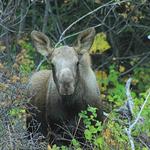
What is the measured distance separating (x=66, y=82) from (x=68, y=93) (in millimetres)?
195

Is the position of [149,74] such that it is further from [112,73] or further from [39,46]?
[39,46]

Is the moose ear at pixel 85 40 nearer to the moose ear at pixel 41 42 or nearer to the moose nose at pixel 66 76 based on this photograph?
the moose ear at pixel 41 42

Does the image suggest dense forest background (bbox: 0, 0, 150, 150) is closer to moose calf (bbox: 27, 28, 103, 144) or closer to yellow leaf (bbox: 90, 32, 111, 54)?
yellow leaf (bbox: 90, 32, 111, 54)

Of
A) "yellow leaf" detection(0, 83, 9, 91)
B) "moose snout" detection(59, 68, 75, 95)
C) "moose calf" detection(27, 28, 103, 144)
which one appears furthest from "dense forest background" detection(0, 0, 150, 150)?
"yellow leaf" detection(0, 83, 9, 91)

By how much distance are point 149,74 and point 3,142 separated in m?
7.65

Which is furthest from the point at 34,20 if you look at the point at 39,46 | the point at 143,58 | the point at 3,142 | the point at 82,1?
the point at 3,142

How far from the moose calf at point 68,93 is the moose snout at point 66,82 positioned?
3 cm

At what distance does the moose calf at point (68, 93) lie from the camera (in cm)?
1025

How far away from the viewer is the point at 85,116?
9.86 meters

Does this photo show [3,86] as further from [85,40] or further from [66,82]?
[85,40]

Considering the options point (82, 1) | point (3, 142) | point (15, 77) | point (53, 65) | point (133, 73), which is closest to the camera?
point (3, 142)

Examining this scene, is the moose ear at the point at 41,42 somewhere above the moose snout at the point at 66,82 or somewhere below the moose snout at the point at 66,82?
above

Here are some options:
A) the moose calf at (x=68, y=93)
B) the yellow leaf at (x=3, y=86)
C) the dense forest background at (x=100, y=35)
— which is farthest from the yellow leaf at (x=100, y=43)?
the yellow leaf at (x=3, y=86)

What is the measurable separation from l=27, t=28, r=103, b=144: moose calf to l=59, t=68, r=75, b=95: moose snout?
0.03 metres
